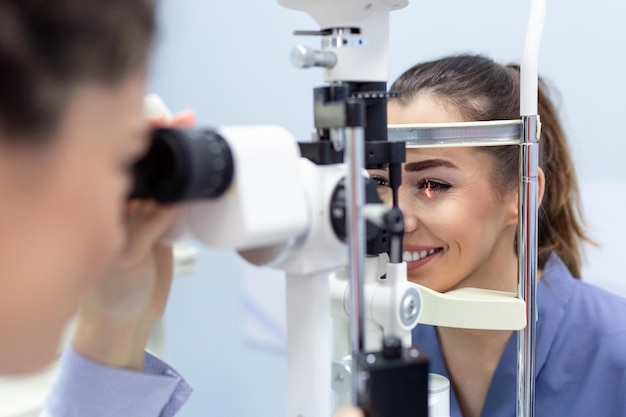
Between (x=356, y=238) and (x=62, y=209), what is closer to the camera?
(x=62, y=209)

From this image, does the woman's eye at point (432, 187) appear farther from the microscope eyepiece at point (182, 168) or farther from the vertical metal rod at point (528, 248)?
the microscope eyepiece at point (182, 168)

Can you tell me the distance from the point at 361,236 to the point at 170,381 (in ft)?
1.04

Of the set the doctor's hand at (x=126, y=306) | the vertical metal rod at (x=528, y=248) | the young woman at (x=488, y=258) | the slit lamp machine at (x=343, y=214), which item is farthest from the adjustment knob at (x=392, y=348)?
the young woman at (x=488, y=258)

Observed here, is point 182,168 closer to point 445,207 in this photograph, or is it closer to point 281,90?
point 445,207

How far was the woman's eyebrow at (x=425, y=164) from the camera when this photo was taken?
3.87ft

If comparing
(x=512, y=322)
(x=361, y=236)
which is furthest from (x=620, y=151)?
(x=361, y=236)

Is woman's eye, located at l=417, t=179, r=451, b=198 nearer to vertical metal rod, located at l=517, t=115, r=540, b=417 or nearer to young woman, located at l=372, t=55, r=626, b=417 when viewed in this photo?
young woman, located at l=372, t=55, r=626, b=417

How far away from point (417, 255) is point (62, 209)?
894 mm

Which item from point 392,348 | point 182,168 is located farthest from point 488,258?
point 182,168

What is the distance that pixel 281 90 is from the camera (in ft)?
5.82

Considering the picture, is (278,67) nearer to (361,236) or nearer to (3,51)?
(361,236)

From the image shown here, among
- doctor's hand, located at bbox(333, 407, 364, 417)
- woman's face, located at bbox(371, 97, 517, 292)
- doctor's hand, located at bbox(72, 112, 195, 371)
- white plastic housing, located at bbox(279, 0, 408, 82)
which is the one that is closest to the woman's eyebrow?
→ woman's face, located at bbox(371, 97, 517, 292)

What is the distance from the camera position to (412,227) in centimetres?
122

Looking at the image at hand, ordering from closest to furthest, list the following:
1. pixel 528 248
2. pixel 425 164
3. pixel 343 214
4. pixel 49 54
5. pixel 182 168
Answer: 1. pixel 49 54
2. pixel 182 168
3. pixel 343 214
4. pixel 528 248
5. pixel 425 164
